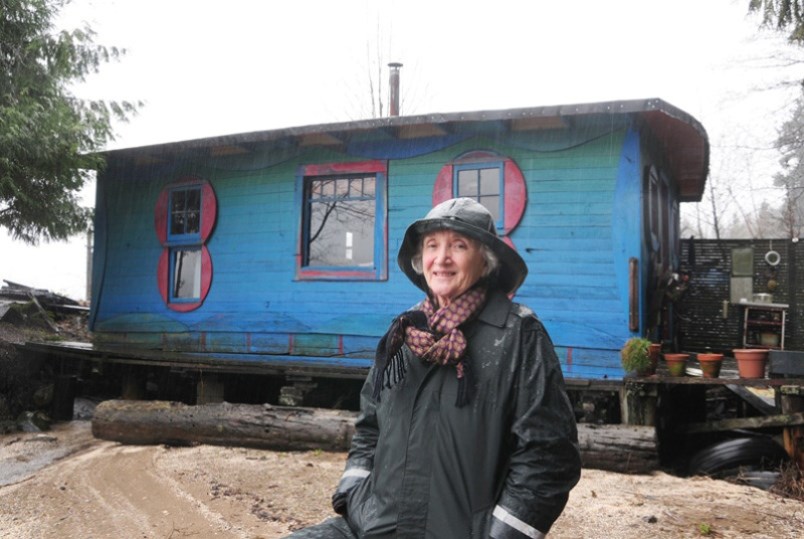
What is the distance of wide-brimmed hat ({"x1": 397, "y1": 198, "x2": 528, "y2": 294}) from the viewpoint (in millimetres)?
2285

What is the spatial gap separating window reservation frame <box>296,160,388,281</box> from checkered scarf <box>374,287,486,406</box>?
642cm

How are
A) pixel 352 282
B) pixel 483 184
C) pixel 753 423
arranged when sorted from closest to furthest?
pixel 753 423
pixel 483 184
pixel 352 282

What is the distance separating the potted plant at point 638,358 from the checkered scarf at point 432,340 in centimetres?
527

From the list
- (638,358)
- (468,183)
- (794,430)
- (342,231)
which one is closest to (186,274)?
(342,231)

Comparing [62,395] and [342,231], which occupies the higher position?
[342,231]

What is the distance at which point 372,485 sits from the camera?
223 centimetres

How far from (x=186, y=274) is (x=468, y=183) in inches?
190

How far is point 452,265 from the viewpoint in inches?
90.5

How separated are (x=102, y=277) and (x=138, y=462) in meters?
4.83

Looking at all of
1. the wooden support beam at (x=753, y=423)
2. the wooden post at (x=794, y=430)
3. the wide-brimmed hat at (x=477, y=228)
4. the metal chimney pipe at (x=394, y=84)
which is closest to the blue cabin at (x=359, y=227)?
the wooden support beam at (x=753, y=423)

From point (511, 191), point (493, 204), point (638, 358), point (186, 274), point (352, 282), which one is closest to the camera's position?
point (638, 358)

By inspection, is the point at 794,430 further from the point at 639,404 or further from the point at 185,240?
the point at 185,240

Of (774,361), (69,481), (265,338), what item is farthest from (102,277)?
(774,361)

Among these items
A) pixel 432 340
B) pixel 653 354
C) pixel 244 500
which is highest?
pixel 432 340
